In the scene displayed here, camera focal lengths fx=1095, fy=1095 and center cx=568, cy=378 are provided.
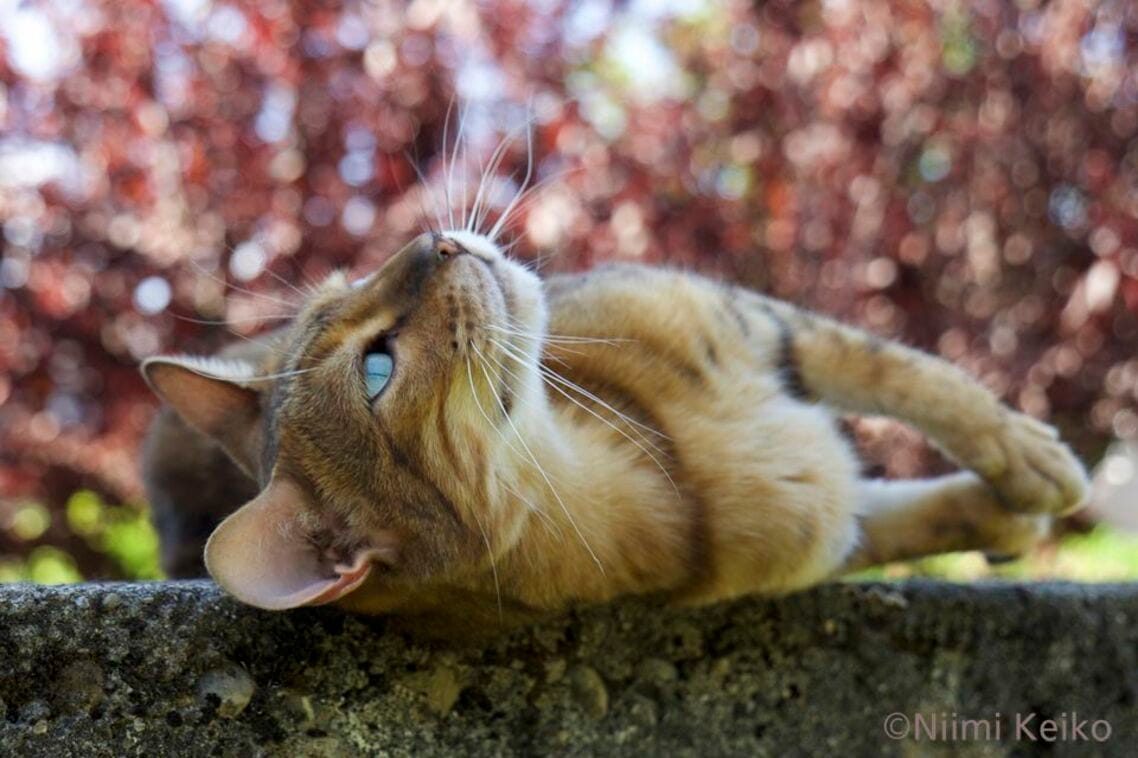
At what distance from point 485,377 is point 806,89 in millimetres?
2405

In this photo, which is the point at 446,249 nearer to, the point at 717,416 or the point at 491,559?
the point at 491,559

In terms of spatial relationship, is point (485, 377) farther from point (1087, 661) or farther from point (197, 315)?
point (197, 315)

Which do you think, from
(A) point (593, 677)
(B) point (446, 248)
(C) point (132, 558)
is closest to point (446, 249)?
(B) point (446, 248)

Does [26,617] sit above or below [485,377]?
below

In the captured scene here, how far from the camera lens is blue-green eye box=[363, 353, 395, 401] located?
1.97 m

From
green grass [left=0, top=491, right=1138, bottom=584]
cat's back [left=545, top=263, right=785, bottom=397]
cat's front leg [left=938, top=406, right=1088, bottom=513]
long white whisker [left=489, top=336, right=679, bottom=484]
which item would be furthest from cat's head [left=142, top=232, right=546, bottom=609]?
green grass [left=0, top=491, right=1138, bottom=584]

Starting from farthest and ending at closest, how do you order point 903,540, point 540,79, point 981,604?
point 540,79 < point 903,540 < point 981,604

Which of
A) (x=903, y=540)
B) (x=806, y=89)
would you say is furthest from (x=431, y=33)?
(x=903, y=540)

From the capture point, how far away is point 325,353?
6.89ft

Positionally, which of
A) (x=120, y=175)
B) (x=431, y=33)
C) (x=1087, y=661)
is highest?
(x=431, y=33)

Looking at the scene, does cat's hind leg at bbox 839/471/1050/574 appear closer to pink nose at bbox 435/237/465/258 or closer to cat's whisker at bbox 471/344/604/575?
cat's whisker at bbox 471/344/604/575

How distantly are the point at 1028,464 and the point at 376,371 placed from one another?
1.57 metres

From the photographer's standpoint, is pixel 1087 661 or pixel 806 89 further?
pixel 806 89

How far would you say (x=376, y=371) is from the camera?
199 cm
